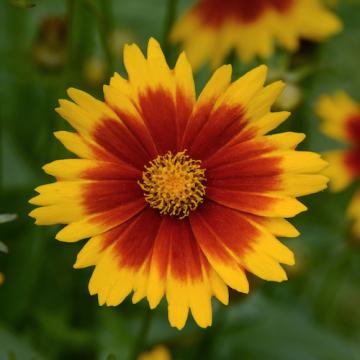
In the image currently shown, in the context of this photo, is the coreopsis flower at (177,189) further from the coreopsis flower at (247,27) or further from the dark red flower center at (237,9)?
the dark red flower center at (237,9)

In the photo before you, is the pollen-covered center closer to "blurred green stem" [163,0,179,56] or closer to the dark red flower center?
"blurred green stem" [163,0,179,56]

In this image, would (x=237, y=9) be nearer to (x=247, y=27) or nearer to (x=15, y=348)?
(x=247, y=27)

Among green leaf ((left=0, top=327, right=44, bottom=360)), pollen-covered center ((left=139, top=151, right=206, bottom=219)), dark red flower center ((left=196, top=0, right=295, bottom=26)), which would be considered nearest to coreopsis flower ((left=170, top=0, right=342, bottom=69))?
dark red flower center ((left=196, top=0, right=295, bottom=26))

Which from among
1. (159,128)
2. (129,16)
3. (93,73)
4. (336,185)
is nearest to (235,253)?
(159,128)

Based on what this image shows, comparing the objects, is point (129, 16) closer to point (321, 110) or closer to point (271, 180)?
point (321, 110)

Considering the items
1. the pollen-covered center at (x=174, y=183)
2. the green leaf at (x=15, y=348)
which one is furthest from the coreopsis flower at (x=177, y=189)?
the green leaf at (x=15, y=348)

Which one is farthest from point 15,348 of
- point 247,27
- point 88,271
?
point 247,27
